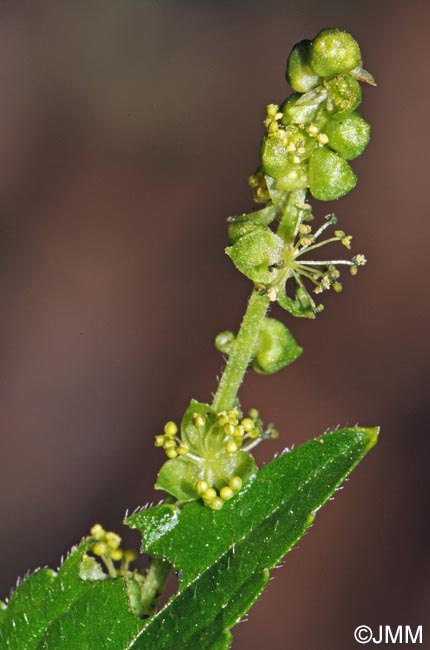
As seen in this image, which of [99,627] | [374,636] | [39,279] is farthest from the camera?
[39,279]

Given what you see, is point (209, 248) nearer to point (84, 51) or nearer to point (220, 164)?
point (220, 164)

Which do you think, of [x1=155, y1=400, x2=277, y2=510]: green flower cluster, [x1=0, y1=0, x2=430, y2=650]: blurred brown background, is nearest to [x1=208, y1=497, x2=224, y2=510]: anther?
[x1=155, y1=400, x2=277, y2=510]: green flower cluster

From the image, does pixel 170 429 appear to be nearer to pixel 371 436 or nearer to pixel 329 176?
pixel 371 436

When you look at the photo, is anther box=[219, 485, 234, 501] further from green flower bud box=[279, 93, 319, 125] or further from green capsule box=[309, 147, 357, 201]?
green flower bud box=[279, 93, 319, 125]

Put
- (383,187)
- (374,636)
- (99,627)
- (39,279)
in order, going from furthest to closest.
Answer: (383,187) → (39,279) → (374,636) → (99,627)

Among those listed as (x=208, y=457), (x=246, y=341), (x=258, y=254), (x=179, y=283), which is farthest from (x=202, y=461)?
(x=179, y=283)

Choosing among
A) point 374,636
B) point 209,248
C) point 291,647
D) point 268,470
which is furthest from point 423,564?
point 268,470

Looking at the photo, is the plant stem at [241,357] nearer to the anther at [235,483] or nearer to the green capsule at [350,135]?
the anther at [235,483]
